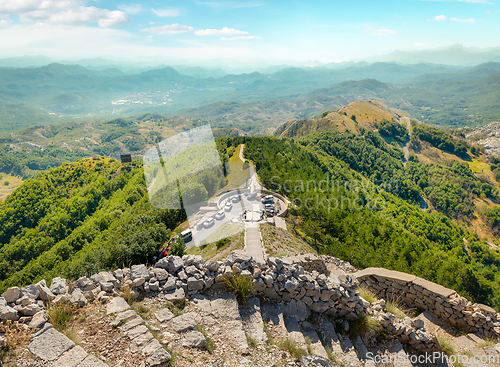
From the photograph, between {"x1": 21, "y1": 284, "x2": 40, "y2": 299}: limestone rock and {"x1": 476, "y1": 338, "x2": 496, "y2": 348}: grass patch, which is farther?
{"x1": 476, "y1": 338, "x2": 496, "y2": 348}: grass patch

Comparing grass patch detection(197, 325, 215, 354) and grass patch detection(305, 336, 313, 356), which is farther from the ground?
grass patch detection(197, 325, 215, 354)

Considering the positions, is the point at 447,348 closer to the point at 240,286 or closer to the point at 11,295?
the point at 240,286

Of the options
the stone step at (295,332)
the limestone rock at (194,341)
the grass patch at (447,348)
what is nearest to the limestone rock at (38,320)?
the limestone rock at (194,341)

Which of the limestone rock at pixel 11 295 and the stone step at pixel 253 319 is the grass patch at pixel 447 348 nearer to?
the stone step at pixel 253 319

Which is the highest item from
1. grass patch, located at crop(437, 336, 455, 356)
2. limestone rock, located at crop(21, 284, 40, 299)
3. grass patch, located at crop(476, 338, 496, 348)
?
limestone rock, located at crop(21, 284, 40, 299)

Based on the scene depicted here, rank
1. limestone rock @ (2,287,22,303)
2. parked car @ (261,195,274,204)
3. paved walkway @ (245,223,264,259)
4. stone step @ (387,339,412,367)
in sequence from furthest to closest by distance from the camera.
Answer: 1. parked car @ (261,195,274,204)
2. paved walkway @ (245,223,264,259)
3. stone step @ (387,339,412,367)
4. limestone rock @ (2,287,22,303)

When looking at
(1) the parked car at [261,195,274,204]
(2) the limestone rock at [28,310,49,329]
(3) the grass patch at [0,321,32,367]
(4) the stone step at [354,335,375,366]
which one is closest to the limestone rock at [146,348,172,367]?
(3) the grass patch at [0,321,32,367]

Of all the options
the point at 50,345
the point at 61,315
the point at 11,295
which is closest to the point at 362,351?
the point at 50,345

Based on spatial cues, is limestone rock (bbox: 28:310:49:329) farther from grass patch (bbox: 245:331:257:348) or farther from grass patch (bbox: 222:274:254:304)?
grass patch (bbox: 245:331:257:348)

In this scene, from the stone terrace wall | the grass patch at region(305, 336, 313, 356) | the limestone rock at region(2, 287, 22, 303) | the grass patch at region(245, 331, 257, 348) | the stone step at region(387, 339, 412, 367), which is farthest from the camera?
the stone terrace wall
